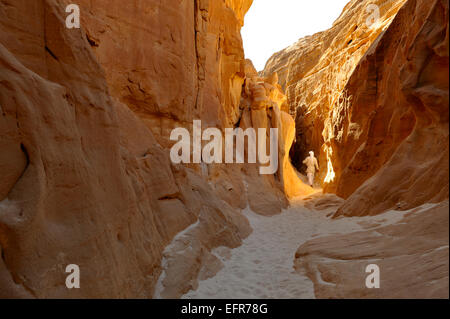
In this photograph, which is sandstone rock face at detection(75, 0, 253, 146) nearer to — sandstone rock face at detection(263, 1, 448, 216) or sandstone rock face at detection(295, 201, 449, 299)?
sandstone rock face at detection(295, 201, 449, 299)

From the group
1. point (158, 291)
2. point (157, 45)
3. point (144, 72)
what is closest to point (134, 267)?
point (158, 291)

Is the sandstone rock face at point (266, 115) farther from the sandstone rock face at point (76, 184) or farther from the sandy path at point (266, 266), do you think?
the sandstone rock face at point (76, 184)

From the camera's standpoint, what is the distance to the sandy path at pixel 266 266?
158 inches

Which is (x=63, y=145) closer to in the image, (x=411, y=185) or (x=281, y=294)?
(x=281, y=294)

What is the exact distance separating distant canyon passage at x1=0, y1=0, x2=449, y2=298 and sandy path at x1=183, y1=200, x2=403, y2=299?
0.13 feet

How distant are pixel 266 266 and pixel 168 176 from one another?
2504 mm

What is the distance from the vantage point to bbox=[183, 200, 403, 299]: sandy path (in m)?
4.01

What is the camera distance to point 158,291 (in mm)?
3686

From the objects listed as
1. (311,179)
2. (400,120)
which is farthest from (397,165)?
(311,179)

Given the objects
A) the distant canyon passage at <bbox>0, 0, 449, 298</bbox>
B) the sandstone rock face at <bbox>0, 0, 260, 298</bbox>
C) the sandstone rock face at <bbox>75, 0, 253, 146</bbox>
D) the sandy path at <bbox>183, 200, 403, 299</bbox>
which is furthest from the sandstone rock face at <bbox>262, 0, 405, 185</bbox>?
the sandstone rock face at <bbox>0, 0, 260, 298</bbox>

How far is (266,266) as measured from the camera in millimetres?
5148

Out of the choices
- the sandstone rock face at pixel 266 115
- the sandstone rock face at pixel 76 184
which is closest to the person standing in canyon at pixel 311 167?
the sandstone rock face at pixel 266 115

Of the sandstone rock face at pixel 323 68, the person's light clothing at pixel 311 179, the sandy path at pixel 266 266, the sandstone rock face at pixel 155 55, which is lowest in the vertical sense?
the sandy path at pixel 266 266

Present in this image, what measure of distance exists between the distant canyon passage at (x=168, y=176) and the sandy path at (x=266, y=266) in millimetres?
40
